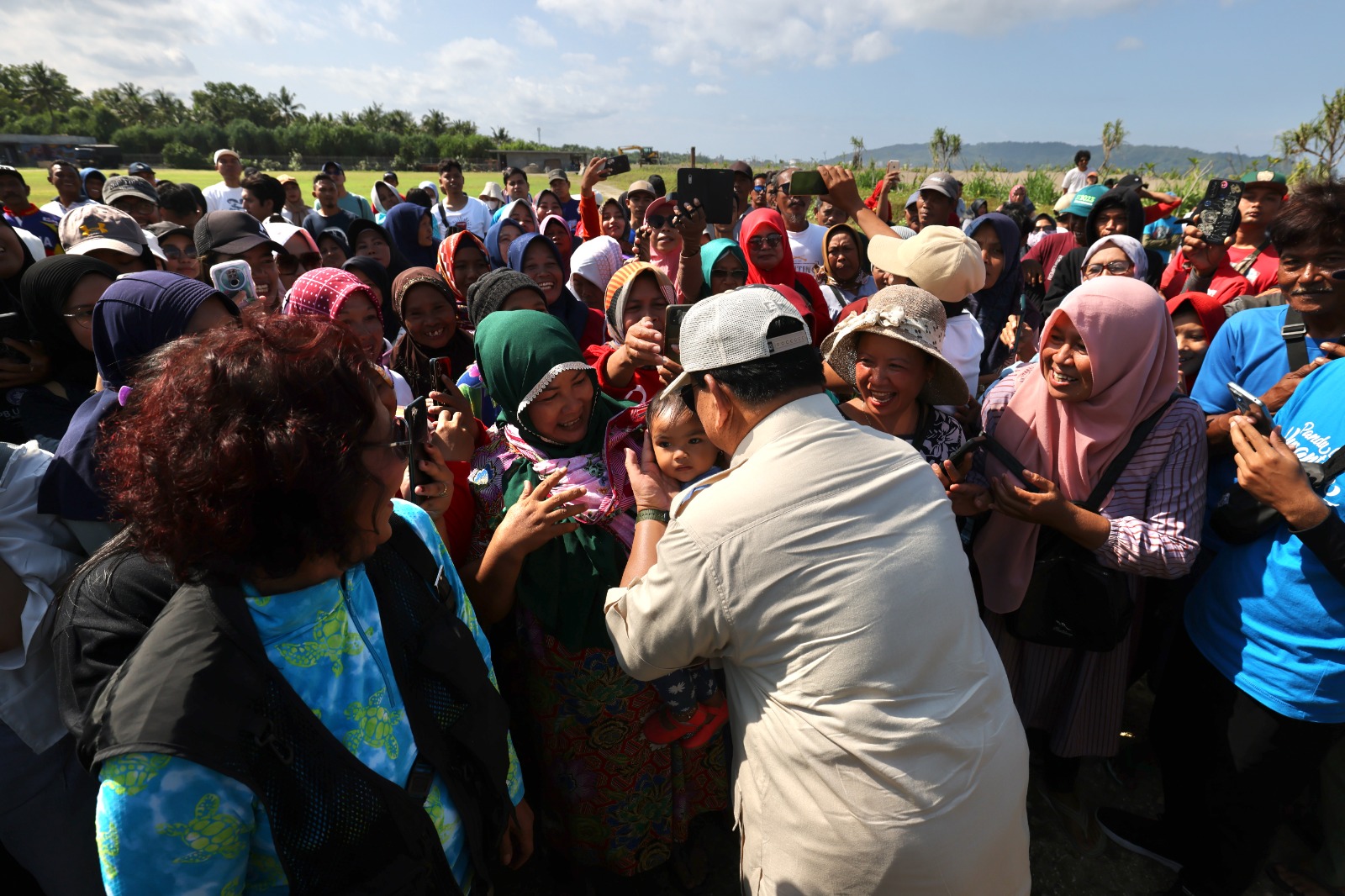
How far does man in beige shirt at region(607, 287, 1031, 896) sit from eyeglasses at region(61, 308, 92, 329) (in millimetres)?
2487

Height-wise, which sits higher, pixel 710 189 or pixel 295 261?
pixel 710 189

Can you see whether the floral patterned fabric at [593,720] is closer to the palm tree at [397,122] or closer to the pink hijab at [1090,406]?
the pink hijab at [1090,406]

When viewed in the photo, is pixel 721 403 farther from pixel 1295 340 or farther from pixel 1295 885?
pixel 1295 885

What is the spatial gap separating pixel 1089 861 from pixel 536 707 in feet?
7.25

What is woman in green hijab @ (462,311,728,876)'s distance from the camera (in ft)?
6.49

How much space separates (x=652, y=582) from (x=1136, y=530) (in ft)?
5.56

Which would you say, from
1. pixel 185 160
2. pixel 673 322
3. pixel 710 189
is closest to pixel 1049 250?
pixel 710 189

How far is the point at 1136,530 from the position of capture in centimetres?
215

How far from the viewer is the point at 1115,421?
7.25ft

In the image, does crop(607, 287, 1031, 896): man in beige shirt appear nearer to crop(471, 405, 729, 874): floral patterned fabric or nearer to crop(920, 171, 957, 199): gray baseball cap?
crop(471, 405, 729, 874): floral patterned fabric

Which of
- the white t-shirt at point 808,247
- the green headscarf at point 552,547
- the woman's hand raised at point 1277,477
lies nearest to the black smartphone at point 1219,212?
the white t-shirt at point 808,247

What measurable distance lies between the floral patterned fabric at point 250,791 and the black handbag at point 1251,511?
93.3 inches

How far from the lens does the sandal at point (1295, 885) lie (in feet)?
7.88

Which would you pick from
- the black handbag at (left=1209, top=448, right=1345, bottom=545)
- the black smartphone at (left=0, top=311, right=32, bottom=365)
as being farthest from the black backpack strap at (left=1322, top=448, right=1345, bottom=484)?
the black smartphone at (left=0, top=311, right=32, bottom=365)
